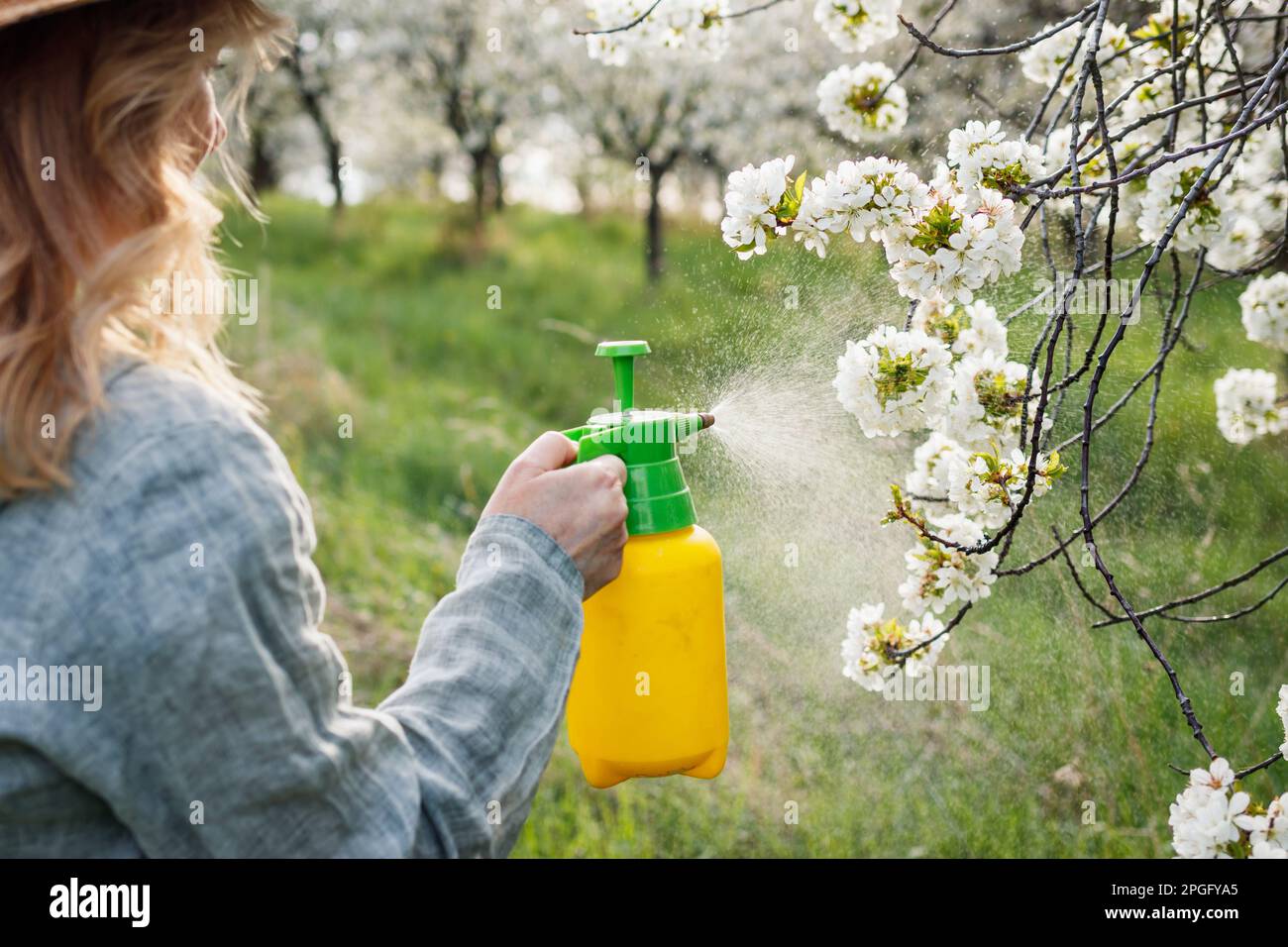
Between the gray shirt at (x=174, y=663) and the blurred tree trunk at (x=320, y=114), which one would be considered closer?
the gray shirt at (x=174, y=663)

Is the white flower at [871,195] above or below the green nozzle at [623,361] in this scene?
above

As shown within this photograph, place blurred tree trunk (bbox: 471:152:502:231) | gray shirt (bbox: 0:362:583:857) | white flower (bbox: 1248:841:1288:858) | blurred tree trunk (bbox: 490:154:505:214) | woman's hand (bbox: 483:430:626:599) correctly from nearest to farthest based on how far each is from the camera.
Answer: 1. gray shirt (bbox: 0:362:583:857)
2. woman's hand (bbox: 483:430:626:599)
3. white flower (bbox: 1248:841:1288:858)
4. blurred tree trunk (bbox: 471:152:502:231)
5. blurred tree trunk (bbox: 490:154:505:214)

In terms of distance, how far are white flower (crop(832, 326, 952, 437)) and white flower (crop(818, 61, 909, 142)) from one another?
0.77 m

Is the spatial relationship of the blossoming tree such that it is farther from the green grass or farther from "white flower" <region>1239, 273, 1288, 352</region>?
the green grass

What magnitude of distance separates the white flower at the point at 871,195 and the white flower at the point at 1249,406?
160cm

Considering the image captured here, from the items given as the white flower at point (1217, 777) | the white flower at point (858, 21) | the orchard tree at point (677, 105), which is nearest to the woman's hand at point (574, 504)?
the white flower at point (1217, 777)

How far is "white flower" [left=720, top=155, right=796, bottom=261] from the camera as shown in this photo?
173 centimetres

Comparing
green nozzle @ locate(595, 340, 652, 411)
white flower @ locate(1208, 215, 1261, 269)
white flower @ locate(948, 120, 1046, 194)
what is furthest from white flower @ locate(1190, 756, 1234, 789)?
white flower @ locate(1208, 215, 1261, 269)

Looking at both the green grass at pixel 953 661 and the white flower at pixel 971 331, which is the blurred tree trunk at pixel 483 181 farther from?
the white flower at pixel 971 331

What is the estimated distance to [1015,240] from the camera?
5.46ft

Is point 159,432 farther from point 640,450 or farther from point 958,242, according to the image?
point 958,242

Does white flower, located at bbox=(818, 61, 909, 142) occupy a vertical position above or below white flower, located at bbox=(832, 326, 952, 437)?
above

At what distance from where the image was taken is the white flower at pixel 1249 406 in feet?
9.42

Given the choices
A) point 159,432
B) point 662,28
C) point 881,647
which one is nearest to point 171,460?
point 159,432
